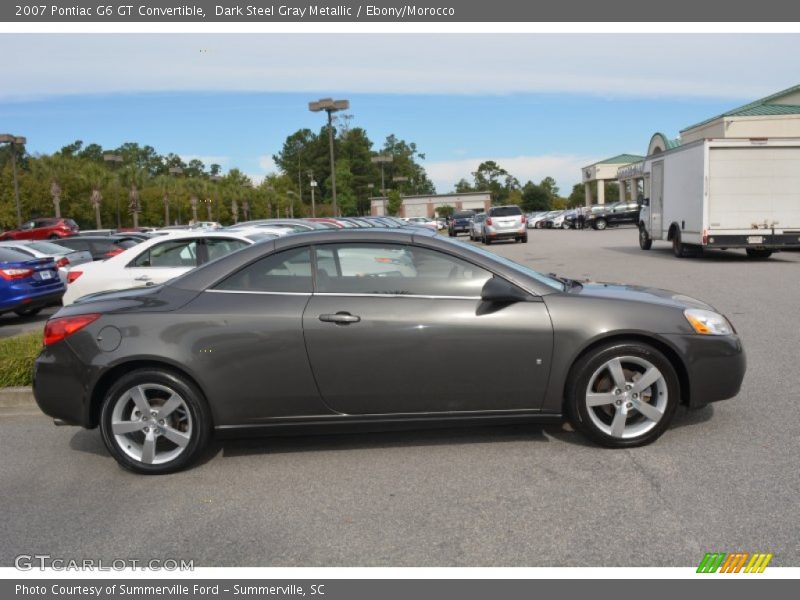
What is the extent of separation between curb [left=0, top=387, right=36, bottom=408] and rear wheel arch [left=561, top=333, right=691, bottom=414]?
15.2 feet

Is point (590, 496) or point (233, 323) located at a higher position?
point (233, 323)

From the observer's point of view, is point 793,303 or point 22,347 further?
point 793,303

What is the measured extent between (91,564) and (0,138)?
39830 millimetres

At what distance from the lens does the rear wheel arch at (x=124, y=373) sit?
4512 millimetres

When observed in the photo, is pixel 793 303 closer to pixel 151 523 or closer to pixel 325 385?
pixel 325 385

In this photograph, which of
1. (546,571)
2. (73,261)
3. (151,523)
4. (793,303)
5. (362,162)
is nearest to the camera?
(546,571)

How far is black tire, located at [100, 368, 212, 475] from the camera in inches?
176

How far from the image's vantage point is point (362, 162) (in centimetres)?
12025

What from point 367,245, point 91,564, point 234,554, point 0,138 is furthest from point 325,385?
point 0,138

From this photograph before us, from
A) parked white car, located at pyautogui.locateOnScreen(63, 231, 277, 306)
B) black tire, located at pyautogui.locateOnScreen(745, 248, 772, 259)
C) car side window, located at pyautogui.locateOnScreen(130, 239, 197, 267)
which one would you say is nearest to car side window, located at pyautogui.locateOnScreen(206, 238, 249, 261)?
parked white car, located at pyautogui.locateOnScreen(63, 231, 277, 306)

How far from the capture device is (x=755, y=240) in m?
16.7

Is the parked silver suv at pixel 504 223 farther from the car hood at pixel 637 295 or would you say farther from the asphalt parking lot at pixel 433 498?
the car hood at pixel 637 295

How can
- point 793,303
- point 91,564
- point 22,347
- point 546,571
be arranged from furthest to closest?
point 793,303
point 22,347
point 91,564
point 546,571

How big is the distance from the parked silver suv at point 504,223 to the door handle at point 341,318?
2792cm
